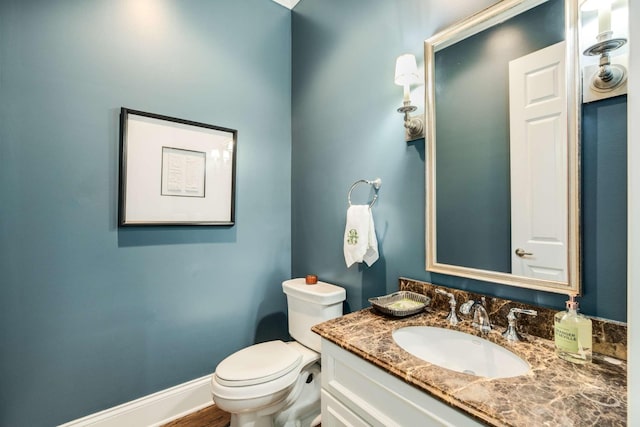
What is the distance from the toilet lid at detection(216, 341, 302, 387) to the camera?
130 centimetres

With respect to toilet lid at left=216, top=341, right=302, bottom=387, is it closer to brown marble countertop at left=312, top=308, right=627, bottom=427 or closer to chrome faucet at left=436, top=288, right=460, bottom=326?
brown marble countertop at left=312, top=308, right=627, bottom=427

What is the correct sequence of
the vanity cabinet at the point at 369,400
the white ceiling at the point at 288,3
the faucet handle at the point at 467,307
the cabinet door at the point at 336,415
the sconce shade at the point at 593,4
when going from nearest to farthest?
A: the vanity cabinet at the point at 369,400, the sconce shade at the point at 593,4, the cabinet door at the point at 336,415, the faucet handle at the point at 467,307, the white ceiling at the point at 288,3

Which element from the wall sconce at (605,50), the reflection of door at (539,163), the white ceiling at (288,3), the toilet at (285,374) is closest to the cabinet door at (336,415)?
the toilet at (285,374)

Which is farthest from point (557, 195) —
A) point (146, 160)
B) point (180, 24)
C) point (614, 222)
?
point (180, 24)

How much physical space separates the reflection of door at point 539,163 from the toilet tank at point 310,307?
888 millimetres

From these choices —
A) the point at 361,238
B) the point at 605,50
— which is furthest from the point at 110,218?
the point at 605,50

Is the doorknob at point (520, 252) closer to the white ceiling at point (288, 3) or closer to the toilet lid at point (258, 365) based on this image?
the toilet lid at point (258, 365)

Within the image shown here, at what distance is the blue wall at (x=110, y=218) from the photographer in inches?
51.9

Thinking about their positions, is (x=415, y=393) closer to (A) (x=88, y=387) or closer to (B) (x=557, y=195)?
(B) (x=557, y=195)

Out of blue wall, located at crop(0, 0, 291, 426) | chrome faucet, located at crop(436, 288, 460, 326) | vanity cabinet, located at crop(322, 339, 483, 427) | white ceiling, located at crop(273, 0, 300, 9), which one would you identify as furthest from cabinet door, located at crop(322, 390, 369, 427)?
white ceiling, located at crop(273, 0, 300, 9)

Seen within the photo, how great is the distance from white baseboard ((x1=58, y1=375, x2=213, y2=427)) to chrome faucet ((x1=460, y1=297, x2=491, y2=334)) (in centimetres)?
160

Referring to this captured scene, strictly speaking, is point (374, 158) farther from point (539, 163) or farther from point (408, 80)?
point (539, 163)

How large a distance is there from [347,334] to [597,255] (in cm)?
81

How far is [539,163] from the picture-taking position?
99cm
